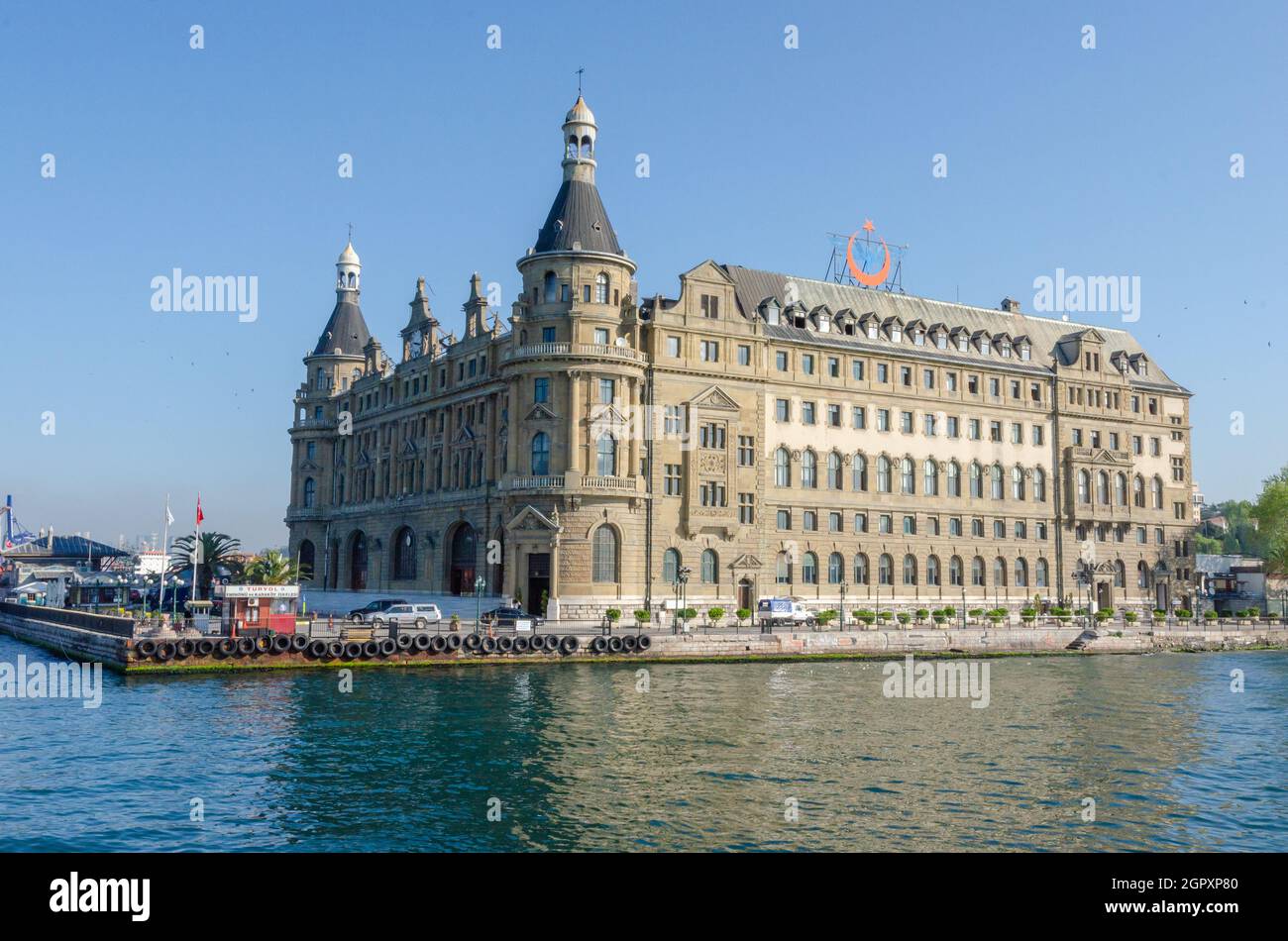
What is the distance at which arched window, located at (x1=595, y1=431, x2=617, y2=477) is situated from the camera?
76.5 metres

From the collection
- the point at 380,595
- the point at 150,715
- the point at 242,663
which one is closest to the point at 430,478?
the point at 380,595

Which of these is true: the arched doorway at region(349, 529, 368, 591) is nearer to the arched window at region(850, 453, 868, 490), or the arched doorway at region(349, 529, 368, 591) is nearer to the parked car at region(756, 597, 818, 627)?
the parked car at region(756, 597, 818, 627)

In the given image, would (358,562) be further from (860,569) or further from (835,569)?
(860,569)

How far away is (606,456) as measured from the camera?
76938 mm

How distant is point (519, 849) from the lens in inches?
883

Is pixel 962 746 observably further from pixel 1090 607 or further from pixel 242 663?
pixel 1090 607

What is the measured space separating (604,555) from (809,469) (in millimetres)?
20590

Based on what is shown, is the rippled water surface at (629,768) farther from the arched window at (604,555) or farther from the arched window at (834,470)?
the arched window at (834,470)

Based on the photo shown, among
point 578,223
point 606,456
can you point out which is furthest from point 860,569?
point 578,223

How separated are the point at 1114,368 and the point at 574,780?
3605 inches

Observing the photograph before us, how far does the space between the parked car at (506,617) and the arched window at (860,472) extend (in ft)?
102

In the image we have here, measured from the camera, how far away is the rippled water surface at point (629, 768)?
24641mm

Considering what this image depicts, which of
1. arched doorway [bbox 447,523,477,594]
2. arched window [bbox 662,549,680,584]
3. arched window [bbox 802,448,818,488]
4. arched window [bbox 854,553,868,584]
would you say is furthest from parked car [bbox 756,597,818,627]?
arched doorway [bbox 447,523,477,594]

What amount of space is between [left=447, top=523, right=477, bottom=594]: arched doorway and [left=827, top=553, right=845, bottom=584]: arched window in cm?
2964
